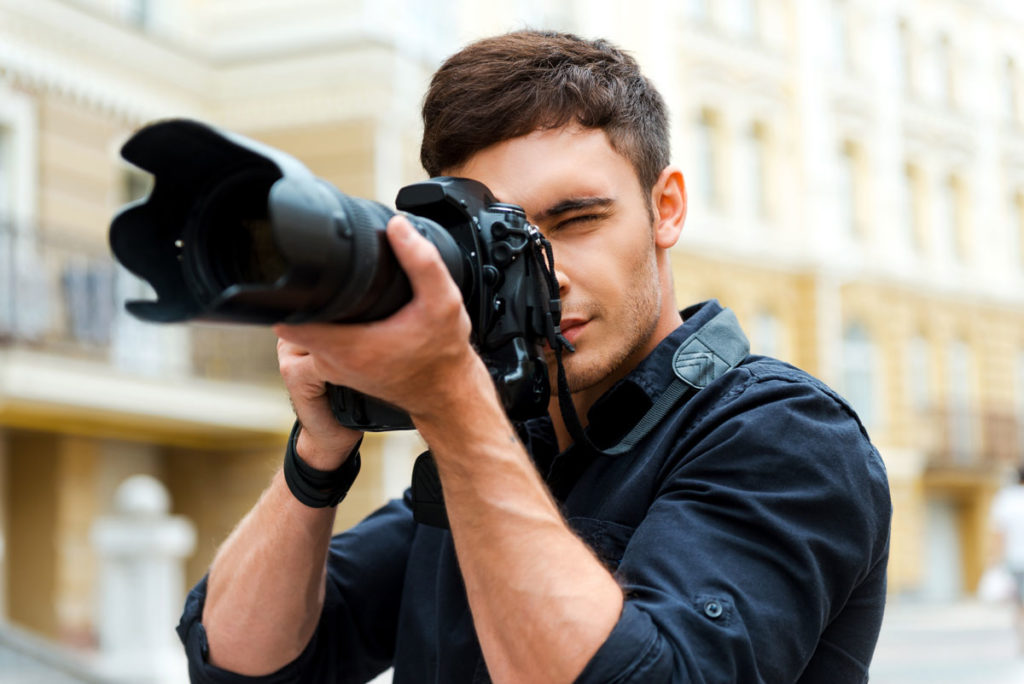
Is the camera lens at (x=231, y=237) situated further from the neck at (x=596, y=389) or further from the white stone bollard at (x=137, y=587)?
the white stone bollard at (x=137, y=587)

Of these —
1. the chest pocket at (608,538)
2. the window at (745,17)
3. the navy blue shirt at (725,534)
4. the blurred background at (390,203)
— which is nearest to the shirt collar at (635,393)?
the navy blue shirt at (725,534)

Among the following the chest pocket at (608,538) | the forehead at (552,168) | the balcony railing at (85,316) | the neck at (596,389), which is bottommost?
the balcony railing at (85,316)

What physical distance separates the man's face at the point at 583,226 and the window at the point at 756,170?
18.3 meters

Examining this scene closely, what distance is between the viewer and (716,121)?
63.5 feet

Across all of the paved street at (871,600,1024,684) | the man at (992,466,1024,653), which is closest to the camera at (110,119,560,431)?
the man at (992,466,1024,653)

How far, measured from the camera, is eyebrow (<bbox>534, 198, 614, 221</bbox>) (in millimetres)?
1813

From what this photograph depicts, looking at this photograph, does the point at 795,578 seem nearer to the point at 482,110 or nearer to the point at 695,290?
the point at 482,110

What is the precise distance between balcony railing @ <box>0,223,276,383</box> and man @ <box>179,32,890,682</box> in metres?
8.67

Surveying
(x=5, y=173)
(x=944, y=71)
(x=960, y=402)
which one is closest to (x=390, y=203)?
(x=5, y=173)

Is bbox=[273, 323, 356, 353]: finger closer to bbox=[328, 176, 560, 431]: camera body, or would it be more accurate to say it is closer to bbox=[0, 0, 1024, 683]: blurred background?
bbox=[328, 176, 560, 431]: camera body

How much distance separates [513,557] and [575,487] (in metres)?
0.42

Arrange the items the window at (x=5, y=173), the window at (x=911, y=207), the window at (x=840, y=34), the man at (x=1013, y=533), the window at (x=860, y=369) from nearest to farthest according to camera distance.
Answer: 1. the man at (x=1013, y=533)
2. the window at (x=5, y=173)
3. the window at (x=860, y=369)
4. the window at (x=840, y=34)
5. the window at (x=911, y=207)

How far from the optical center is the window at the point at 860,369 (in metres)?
20.8

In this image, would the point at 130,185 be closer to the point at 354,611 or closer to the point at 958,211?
the point at 354,611
